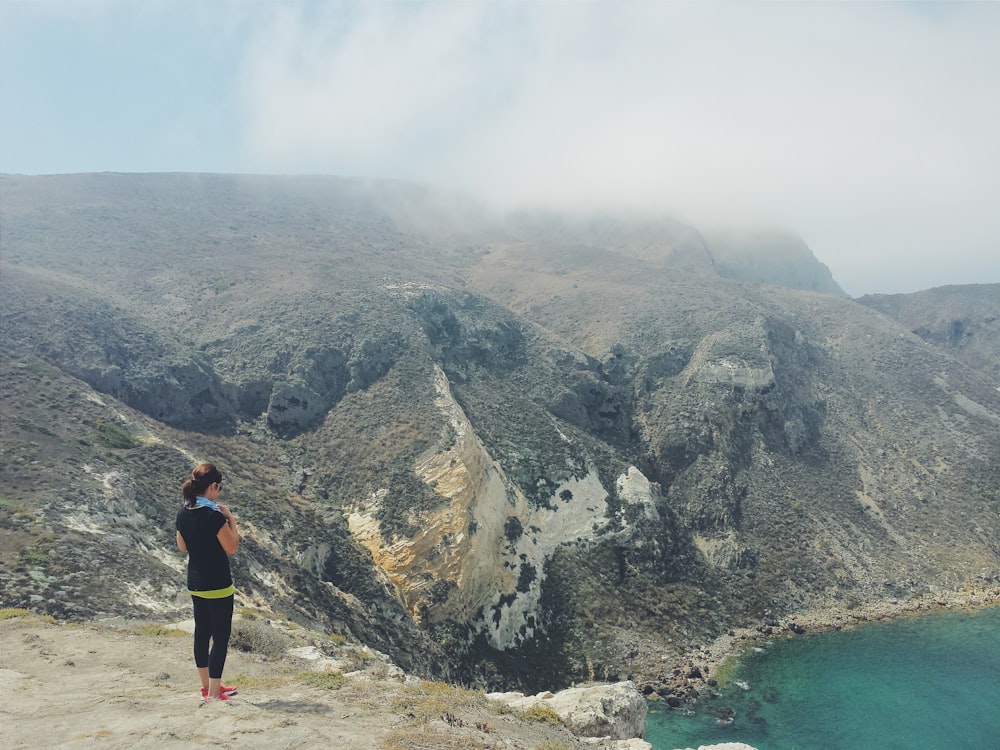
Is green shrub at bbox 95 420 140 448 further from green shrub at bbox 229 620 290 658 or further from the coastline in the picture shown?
the coastline

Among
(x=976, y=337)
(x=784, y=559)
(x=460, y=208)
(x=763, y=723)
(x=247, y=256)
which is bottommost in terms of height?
(x=763, y=723)

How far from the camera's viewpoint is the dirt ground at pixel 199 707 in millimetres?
7312

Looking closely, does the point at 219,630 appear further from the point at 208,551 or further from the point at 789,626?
the point at 789,626

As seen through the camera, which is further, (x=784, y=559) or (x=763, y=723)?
(x=784, y=559)

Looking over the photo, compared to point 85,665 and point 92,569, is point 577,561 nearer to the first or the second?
point 92,569

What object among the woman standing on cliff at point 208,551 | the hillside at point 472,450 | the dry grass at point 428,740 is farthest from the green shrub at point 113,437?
the dry grass at point 428,740

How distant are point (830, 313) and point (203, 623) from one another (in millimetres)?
93476

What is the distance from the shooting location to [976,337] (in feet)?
299

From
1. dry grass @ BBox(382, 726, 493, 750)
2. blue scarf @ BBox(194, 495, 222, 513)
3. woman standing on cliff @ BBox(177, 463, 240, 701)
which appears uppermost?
blue scarf @ BBox(194, 495, 222, 513)

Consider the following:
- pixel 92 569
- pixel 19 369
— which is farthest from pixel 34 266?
pixel 92 569

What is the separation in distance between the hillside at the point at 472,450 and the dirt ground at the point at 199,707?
17.6 ft

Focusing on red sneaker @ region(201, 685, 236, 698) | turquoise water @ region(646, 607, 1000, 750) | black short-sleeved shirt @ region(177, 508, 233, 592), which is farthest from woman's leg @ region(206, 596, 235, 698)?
turquoise water @ region(646, 607, 1000, 750)

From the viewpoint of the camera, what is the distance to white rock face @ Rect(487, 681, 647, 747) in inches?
528

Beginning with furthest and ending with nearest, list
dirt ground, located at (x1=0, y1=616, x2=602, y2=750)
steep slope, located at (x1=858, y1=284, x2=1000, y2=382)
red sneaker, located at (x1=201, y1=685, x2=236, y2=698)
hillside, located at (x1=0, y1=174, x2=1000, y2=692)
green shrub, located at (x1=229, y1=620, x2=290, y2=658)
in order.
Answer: steep slope, located at (x1=858, y1=284, x2=1000, y2=382)
hillside, located at (x1=0, y1=174, x2=1000, y2=692)
green shrub, located at (x1=229, y1=620, x2=290, y2=658)
red sneaker, located at (x1=201, y1=685, x2=236, y2=698)
dirt ground, located at (x1=0, y1=616, x2=602, y2=750)
